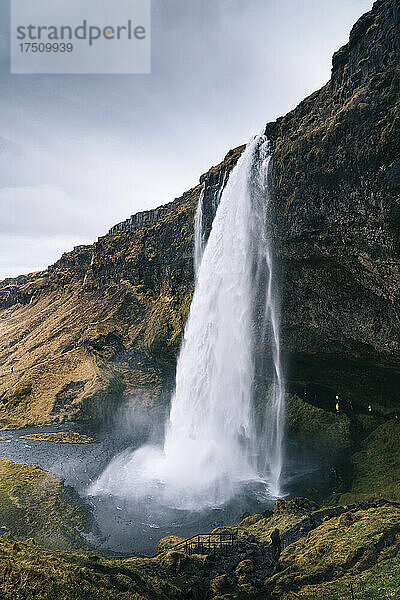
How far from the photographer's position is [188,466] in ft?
107

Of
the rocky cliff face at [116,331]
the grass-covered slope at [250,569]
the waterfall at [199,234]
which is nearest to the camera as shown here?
the grass-covered slope at [250,569]

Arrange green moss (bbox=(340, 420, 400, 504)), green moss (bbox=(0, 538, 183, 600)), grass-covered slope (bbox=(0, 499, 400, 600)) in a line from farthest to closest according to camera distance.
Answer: green moss (bbox=(340, 420, 400, 504))
grass-covered slope (bbox=(0, 499, 400, 600))
green moss (bbox=(0, 538, 183, 600))

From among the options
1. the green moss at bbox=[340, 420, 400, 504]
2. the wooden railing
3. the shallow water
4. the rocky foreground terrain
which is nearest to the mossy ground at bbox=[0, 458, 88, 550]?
the rocky foreground terrain

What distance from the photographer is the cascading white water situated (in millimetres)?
32188

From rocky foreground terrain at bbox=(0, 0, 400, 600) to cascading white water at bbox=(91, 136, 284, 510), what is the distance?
7.47 feet

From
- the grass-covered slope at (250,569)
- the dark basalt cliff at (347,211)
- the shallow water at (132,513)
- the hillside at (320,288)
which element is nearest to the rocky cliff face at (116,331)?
the hillside at (320,288)

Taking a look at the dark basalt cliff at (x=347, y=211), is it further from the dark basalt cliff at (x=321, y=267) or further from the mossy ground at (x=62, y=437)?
the mossy ground at (x=62, y=437)

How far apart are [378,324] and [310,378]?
1423cm

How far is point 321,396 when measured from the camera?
1581 inches

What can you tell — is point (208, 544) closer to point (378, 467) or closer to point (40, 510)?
point (40, 510)

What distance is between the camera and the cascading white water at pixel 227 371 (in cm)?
3219

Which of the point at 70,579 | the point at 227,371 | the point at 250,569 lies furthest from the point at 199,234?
the point at 70,579

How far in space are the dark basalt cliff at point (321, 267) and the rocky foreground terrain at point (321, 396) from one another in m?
0.13

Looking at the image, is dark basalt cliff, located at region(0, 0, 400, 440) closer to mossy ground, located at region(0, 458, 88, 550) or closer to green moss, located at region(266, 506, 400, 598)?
green moss, located at region(266, 506, 400, 598)
